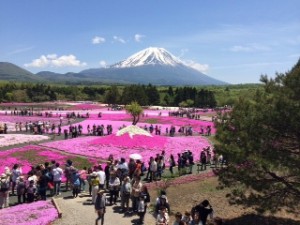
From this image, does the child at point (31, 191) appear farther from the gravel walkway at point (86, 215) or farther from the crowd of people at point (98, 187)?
the gravel walkway at point (86, 215)

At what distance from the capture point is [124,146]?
4172 cm

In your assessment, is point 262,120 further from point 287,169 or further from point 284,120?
point 287,169

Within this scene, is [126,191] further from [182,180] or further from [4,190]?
[182,180]

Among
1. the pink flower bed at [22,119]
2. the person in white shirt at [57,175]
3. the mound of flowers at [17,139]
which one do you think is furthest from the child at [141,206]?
the pink flower bed at [22,119]

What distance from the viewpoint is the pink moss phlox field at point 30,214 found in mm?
20016

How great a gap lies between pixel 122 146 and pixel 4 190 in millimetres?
19512

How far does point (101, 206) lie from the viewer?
1839cm

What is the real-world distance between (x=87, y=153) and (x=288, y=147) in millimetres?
24662

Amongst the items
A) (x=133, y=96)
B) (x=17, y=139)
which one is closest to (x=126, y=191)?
(x=17, y=139)

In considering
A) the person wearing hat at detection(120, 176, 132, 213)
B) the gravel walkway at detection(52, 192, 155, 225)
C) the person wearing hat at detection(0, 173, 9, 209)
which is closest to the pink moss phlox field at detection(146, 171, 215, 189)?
the gravel walkway at detection(52, 192, 155, 225)

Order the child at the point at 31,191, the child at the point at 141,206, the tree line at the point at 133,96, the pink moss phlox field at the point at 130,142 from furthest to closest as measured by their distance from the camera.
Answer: the tree line at the point at 133,96 < the pink moss phlox field at the point at 130,142 < the child at the point at 31,191 < the child at the point at 141,206

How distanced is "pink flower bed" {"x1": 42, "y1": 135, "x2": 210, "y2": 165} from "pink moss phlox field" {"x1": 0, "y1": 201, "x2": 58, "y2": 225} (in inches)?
647

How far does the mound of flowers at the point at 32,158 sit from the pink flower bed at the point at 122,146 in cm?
258

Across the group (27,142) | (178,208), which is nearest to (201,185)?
(178,208)
